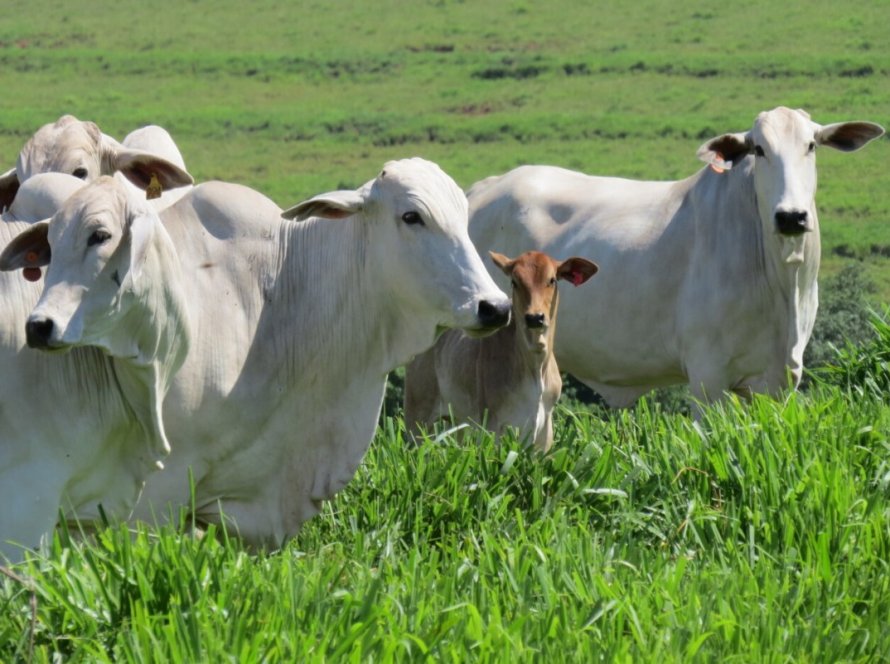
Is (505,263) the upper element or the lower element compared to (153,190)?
lower

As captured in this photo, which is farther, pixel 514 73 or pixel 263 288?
pixel 514 73

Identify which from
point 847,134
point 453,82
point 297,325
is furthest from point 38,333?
point 453,82

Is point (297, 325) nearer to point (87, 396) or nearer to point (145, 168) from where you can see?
point (145, 168)

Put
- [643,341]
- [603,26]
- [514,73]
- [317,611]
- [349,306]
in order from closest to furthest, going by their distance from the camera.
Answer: [317,611] < [349,306] < [643,341] < [514,73] < [603,26]

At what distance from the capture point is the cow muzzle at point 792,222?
24.2 ft

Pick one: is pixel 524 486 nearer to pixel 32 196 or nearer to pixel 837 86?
pixel 32 196

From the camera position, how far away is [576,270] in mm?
7805

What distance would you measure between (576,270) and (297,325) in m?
2.31

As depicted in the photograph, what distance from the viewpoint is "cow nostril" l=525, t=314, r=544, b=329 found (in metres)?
7.46

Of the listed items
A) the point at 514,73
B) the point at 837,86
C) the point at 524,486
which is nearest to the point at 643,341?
the point at 524,486

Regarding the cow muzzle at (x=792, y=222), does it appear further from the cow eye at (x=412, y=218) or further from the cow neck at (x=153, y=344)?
the cow neck at (x=153, y=344)

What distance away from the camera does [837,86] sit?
131 feet

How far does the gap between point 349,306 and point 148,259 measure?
3.59 feet

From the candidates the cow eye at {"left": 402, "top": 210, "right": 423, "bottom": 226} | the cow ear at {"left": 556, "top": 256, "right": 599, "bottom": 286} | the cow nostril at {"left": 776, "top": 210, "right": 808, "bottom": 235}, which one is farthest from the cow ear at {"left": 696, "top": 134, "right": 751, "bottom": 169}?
the cow eye at {"left": 402, "top": 210, "right": 423, "bottom": 226}
